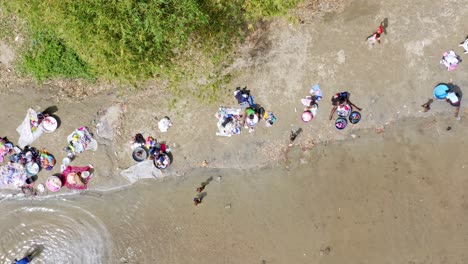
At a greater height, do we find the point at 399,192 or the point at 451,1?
the point at 451,1

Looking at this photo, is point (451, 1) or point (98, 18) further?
point (451, 1)

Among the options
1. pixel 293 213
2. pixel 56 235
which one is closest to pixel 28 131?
pixel 56 235

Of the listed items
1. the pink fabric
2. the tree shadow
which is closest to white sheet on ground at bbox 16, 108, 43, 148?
the pink fabric

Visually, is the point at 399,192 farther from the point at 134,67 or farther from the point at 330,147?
the point at 134,67

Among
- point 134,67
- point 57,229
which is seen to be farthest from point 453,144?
point 57,229

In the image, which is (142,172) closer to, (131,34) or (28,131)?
(28,131)

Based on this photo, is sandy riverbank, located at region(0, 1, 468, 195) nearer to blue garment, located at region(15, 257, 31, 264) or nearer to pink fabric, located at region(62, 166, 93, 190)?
pink fabric, located at region(62, 166, 93, 190)

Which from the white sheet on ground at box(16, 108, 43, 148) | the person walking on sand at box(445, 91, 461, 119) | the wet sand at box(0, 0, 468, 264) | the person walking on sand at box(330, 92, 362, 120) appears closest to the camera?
the person walking on sand at box(445, 91, 461, 119)
